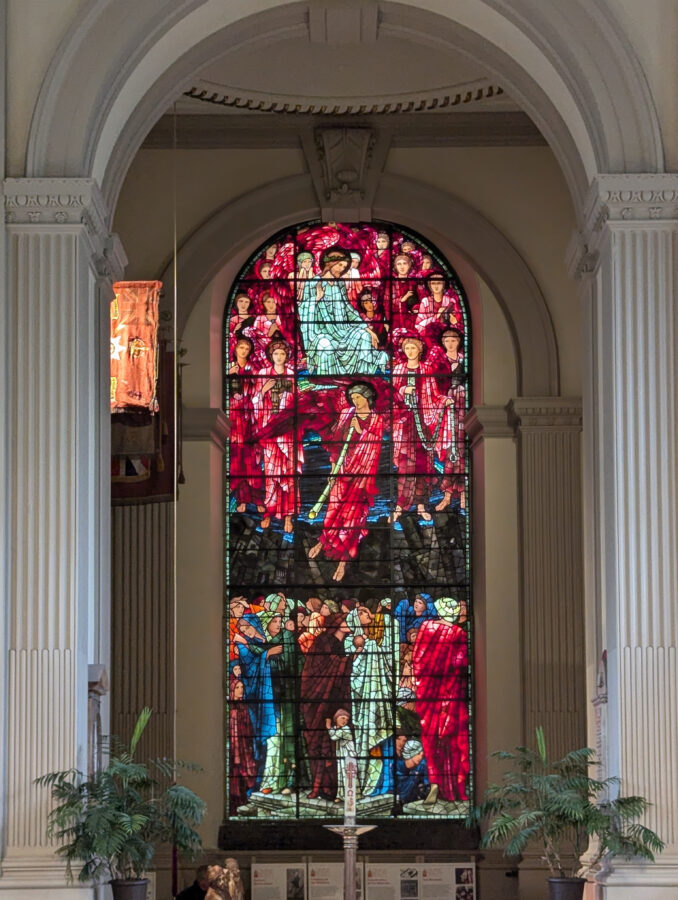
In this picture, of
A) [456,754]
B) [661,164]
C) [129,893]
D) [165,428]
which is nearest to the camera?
[129,893]

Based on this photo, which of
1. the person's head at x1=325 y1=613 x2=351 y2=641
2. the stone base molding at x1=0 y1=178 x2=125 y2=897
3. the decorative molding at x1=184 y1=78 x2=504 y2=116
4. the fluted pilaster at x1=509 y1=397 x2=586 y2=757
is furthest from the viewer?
the person's head at x1=325 y1=613 x2=351 y2=641

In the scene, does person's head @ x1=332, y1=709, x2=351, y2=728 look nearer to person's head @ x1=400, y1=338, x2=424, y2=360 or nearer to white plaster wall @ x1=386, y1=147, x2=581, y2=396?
person's head @ x1=400, y1=338, x2=424, y2=360

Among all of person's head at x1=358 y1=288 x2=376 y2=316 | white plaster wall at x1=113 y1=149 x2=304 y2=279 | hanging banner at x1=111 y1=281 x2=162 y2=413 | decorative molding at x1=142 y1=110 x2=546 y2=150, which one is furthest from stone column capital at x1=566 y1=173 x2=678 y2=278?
person's head at x1=358 y1=288 x2=376 y2=316

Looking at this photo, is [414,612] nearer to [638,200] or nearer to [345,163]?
[345,163]

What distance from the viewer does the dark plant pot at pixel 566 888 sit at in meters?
10.7

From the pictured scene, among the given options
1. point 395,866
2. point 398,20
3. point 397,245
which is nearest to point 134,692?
point 395,866

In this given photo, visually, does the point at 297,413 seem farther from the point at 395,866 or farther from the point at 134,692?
the point at 395,866

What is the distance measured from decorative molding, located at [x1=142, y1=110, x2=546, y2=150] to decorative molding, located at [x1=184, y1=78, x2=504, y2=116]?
0.30m

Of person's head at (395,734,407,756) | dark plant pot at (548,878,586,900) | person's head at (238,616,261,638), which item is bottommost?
dark plant pot at (548,878,586,900)

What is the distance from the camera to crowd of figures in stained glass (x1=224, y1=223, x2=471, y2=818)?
18344mm

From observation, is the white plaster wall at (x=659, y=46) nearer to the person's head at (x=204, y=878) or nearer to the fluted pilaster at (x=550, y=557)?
the person's head at (x=204, y=878)

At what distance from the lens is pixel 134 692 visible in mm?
17047

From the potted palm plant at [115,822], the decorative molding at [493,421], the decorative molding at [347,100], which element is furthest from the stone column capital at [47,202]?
the decorative molding at [493,421]

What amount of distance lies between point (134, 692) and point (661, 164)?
8031 millimetres
